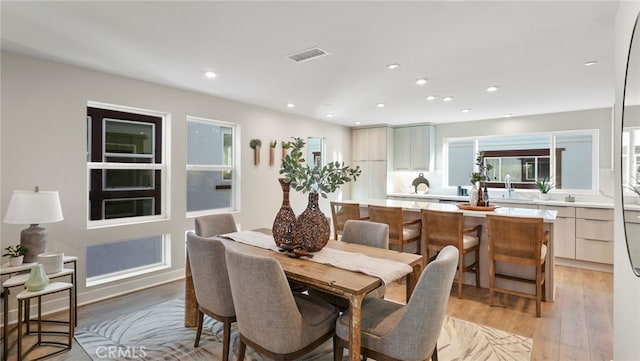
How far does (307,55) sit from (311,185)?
123cm

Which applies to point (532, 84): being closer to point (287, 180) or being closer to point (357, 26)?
point (357, 26)

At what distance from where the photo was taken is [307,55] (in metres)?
2.88

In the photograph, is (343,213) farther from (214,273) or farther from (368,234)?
(214,273)

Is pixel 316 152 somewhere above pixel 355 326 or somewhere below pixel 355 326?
above

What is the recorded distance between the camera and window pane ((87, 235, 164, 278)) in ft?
11.8

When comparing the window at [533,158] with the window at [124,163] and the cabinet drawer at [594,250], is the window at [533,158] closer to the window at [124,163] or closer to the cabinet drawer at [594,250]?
the cabinet drawer at [594,250]

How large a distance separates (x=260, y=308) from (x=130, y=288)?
265cm

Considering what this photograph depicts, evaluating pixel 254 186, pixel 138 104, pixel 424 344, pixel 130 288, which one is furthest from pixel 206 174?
pixel 424 344

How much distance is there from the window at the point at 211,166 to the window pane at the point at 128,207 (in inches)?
20.9

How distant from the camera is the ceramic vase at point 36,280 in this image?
7.79 ft

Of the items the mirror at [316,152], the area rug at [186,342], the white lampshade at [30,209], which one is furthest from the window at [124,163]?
the mirror at [316,152]

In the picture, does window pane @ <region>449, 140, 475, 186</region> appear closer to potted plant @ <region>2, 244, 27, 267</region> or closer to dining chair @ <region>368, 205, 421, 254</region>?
dining chair @ <region>368, 205, 421, 254</region>

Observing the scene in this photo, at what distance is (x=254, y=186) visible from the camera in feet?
16.4

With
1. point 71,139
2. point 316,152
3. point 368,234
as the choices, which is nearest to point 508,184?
point 316,152
